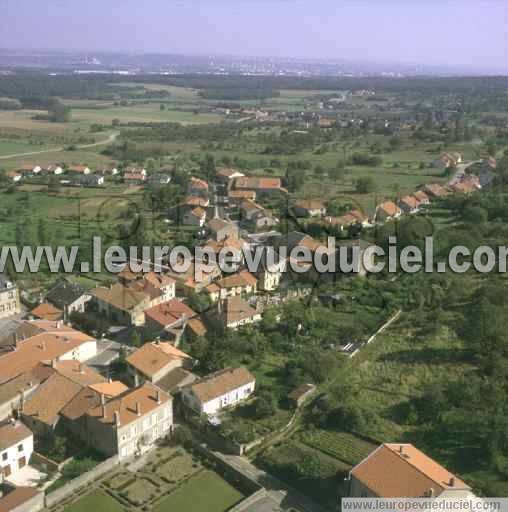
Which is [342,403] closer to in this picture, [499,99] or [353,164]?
[353,164]

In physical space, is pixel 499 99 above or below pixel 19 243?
above

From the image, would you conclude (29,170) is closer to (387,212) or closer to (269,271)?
(387,212)

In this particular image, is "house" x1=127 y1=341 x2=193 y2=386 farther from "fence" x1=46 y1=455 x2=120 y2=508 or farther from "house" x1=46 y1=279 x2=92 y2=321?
"house" x1=46 y1=279 x2=92 y2=321

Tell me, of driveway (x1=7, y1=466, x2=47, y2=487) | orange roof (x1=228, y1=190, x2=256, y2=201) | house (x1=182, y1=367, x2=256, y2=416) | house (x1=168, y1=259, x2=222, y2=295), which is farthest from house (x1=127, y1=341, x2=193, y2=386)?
Answer: orange roof (x1=228, y1=190, x2=256, y2=201)

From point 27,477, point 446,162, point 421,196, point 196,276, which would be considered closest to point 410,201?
point 421,196

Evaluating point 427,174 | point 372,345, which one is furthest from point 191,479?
point 427,174

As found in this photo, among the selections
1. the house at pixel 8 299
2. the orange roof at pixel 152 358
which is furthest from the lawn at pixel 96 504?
the house at pixel 8 299
